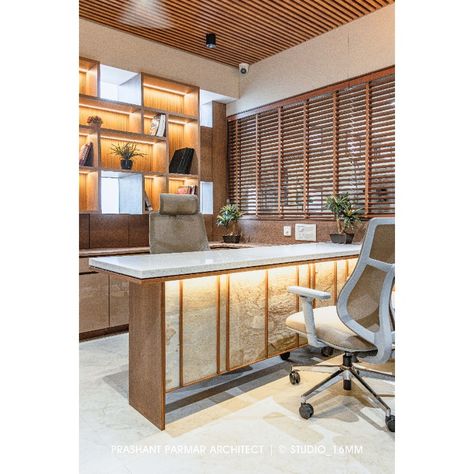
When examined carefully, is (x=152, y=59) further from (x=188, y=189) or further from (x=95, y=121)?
(x=188, y=189)

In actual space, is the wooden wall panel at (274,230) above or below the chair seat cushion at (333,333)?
above

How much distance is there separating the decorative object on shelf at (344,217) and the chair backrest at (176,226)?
1.29 metres

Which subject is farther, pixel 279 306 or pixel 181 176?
pixel 181 176

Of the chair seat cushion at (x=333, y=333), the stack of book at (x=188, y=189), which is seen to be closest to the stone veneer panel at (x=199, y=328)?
the chair seat cushion at (x=333, y=333)

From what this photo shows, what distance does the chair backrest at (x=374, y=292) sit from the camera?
2.00 m

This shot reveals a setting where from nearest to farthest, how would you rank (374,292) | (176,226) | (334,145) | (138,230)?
(374,292), (176,226), (334,145), (138,230)

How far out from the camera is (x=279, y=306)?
284 cm

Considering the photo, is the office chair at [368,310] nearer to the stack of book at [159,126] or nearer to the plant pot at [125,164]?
the plant pot at [125,164]

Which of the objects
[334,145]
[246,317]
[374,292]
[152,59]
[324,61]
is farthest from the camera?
[152,59]

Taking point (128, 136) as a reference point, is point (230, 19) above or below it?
above

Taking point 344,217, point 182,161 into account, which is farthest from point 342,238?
point 182,161

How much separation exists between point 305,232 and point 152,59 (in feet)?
8.33
